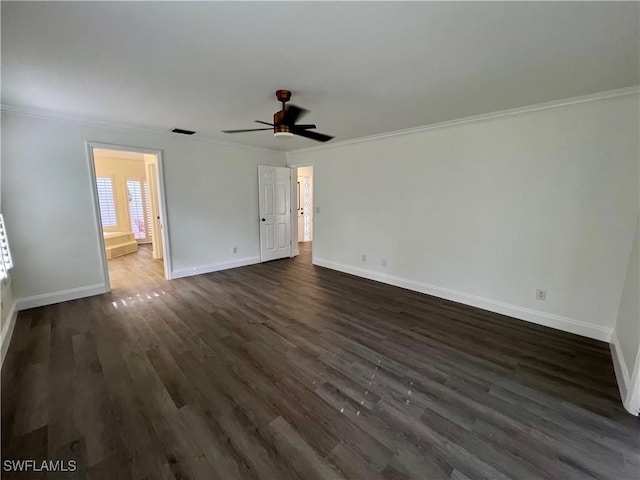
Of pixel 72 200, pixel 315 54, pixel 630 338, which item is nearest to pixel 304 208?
pixel 72 200

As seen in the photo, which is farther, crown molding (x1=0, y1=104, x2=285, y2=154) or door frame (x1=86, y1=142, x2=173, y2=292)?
door frame (x1=86, y1=142, x2=173, y2=292)

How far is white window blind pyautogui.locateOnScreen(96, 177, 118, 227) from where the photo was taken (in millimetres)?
7004

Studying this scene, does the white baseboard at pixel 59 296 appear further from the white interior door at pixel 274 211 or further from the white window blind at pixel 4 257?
the white interior door at pixel 274 211

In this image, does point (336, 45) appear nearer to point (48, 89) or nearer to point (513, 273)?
point (48, 89)

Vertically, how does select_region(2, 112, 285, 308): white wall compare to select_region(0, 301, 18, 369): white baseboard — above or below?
above

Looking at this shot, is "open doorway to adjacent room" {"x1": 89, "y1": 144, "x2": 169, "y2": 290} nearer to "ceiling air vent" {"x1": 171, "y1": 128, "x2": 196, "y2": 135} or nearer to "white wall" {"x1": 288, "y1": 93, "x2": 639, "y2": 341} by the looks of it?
"ceiling air vent" {"x1": 171, "y1": 128, "x2": 196, "y2": 135}

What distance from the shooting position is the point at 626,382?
79.2 inches

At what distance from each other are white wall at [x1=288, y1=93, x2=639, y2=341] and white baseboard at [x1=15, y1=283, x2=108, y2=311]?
4250mm

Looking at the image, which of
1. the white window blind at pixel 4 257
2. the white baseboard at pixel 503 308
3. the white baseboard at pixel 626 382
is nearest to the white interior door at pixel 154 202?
the white window blind at pixel 4 257

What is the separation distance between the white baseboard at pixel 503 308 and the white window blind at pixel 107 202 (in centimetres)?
678

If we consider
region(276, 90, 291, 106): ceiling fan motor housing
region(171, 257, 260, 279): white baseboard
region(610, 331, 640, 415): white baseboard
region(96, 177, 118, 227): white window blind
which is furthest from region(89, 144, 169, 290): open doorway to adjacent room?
region(610, 331, 640, 415): white baseboard

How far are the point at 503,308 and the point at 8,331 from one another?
18.2 ft

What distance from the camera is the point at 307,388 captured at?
2066 mm

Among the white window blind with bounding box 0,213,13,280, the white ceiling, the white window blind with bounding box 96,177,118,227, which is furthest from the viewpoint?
the white window blind with bounding box 96,177,118,227
